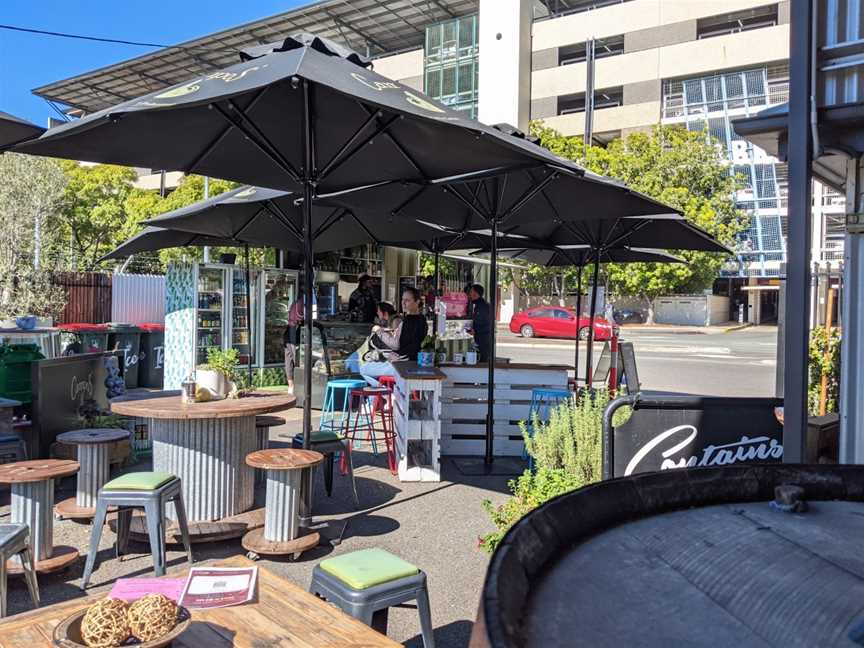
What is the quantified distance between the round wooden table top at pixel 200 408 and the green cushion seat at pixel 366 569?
7.25 ft

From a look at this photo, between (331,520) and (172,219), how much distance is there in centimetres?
541

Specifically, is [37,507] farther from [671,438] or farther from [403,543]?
Answer: [671,438]

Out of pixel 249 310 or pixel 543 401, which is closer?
pixel 543 401

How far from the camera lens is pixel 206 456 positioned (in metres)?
4.94

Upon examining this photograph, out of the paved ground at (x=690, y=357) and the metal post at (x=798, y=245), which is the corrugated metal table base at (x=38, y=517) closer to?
the metal post at (x=798, y=245)

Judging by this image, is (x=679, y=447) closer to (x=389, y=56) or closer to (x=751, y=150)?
(x=751, y=150)

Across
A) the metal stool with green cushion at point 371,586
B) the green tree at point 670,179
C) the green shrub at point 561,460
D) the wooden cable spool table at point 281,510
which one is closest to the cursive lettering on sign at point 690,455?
the green shrub at point 561,460

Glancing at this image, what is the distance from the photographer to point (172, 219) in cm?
893

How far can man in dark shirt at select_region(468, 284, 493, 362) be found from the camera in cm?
1041

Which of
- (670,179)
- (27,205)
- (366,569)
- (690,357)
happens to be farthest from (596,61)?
(366,569)

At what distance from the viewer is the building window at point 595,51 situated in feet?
132

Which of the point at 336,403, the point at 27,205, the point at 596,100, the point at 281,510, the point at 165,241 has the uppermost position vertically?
the point at 596,100

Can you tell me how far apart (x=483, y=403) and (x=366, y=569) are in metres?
4.96

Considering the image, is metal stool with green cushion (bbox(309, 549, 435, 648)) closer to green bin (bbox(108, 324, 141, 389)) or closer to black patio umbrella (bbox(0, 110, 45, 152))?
black patio umbrella (bbox(0, 110, 45, 152))
